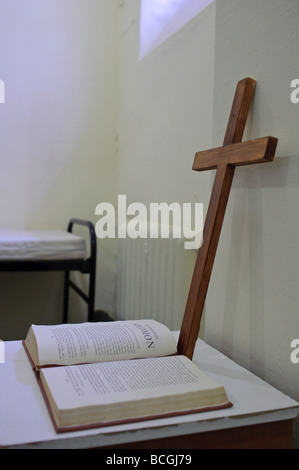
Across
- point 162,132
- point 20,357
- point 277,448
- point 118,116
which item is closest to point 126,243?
point 162,132

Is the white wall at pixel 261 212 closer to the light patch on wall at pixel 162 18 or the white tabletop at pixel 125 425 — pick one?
the white tabletop at pixel 125 425

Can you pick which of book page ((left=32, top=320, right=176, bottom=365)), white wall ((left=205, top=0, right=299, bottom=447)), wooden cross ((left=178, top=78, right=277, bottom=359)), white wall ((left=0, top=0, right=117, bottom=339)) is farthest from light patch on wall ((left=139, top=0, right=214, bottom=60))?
book page ((left=32, top=320, right=176, bottom=365))

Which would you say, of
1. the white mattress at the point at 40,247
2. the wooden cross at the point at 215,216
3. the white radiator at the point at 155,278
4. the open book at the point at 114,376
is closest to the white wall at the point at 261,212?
the wooden cross at the point at 215,216

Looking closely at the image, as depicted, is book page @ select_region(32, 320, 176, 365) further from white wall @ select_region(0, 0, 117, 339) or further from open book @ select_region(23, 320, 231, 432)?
white wall @ select_region(0, 0, 117, 339)

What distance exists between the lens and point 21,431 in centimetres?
50

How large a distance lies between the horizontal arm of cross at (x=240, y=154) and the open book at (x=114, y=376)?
0.32 m

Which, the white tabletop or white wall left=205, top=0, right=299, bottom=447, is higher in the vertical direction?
white wall left=205, top=0, right=299, bottom=447

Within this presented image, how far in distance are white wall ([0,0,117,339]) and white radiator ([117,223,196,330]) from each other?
1.45 feet

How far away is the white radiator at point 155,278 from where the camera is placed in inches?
48.4

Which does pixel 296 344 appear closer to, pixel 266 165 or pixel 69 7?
pixel 266 165

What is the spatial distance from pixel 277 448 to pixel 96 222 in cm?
160

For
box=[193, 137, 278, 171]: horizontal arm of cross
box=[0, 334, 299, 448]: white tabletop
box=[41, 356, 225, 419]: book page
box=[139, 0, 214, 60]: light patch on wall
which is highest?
box=[139, 0, 214, 60]: light patch on wall

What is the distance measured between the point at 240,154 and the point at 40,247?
39.3 inches

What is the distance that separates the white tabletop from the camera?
1.61 feet
